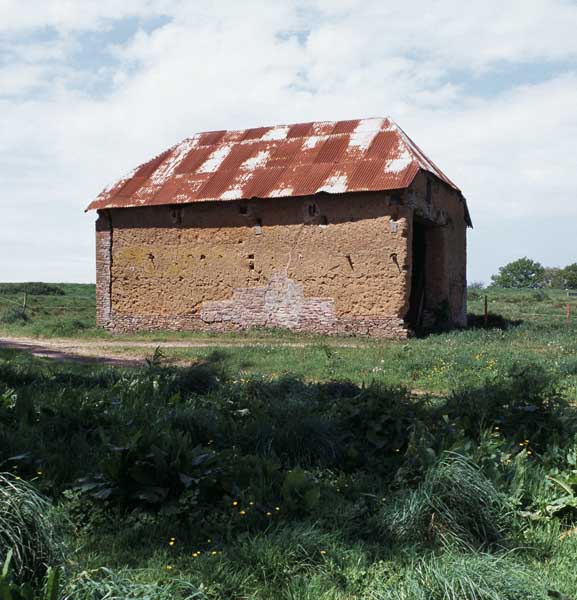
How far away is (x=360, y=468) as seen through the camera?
5.95 metres

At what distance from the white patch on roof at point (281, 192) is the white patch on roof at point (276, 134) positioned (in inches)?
133

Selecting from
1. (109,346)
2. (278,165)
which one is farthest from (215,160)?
(109,346)

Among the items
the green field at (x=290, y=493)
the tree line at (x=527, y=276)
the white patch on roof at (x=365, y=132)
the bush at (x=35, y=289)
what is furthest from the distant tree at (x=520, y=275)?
the green field at (x=290, y=493)

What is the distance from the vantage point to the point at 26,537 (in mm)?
3471

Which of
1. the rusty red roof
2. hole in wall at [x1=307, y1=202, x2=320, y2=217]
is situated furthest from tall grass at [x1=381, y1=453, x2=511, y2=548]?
hole in wall at [x1=307, y1=202, x2=320, y2=217]

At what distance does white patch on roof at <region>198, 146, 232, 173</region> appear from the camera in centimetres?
→ 2161

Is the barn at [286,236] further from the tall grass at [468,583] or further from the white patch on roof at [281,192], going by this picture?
the tall grass at [468,583]

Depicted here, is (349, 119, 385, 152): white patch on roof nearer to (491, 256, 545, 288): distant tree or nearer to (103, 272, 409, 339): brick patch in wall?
(103, 272, 409, 339): brick patch in wall

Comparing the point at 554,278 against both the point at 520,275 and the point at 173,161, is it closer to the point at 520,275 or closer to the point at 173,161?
the point at 520,275

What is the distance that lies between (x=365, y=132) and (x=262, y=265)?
5.05 metres

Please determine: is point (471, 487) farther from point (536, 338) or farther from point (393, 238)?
point (393, 238)

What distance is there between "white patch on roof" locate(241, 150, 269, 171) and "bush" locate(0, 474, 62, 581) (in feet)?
59.0

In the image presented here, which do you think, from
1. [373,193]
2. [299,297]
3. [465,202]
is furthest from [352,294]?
[465,202]

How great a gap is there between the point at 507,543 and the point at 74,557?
261cm
